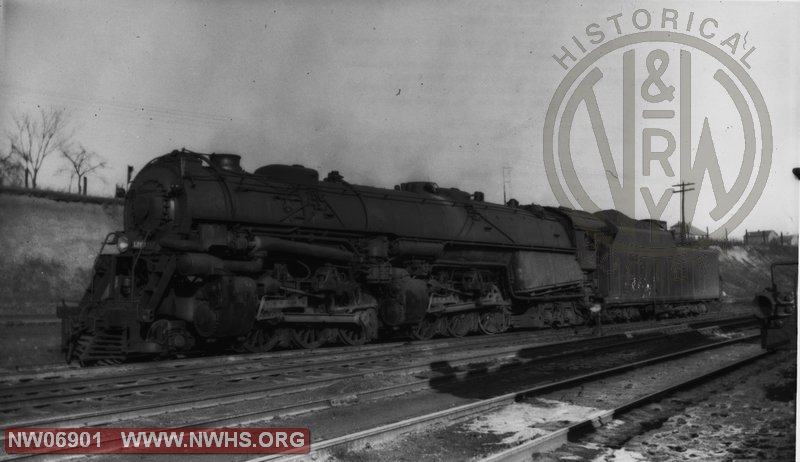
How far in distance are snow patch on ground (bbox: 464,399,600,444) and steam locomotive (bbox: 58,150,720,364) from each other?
16.5 feet

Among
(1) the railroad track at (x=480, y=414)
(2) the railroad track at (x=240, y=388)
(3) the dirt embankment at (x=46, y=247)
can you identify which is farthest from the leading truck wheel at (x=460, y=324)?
(3) the dirt embankment at (x=46, y=247)

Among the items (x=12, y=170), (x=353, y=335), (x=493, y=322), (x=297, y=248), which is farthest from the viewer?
(x=12, y=170)

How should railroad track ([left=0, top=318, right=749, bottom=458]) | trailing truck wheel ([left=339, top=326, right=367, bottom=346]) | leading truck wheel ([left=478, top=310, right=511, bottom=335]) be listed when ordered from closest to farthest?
railroad track ([left=0, top=318, right=749, bottom=458]) → trailing truck wheel ([left=339, top=326, right=367, bottom=346]) → leading truck wheel ([left=478, top=310, right=511, bottom=335])

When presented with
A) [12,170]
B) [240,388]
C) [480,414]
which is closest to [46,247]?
[12,170]

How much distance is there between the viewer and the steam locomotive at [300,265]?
10297 millimetres

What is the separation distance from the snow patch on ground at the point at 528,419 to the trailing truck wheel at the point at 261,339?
564 centimetres

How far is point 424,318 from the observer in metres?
14.5

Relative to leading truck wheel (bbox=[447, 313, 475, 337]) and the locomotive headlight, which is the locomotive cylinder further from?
leading truck wheel (bbox=[447, 313, 475, 337])

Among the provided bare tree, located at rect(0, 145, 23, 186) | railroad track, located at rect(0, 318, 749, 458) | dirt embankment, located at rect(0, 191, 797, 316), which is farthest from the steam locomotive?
bare tree, located at rect(0, 145, 23, 186)

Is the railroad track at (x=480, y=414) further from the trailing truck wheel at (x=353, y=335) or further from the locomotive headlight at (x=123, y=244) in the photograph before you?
the locomotive headlight at (x=123, y=244)

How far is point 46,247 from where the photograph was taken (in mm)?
26766

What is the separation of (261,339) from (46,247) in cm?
1948

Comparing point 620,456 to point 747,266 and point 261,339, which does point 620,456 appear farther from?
point 747,266

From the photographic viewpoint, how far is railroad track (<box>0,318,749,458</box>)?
6430mm
